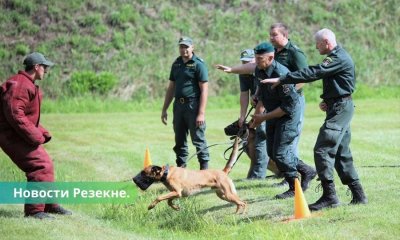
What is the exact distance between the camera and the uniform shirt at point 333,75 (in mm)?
9320

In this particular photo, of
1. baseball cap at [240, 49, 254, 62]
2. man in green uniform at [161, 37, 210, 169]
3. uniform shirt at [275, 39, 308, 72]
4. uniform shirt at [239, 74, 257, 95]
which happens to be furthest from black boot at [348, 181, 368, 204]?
man in green uniform at [161, 37, 210, 169]

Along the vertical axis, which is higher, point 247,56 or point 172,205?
point 247,56

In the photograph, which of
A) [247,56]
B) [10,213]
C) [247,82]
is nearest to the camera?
[10,213]

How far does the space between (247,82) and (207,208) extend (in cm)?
230

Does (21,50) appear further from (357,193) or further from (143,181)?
(357,193)

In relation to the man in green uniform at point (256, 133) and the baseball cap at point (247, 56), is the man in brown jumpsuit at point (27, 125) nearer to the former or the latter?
the baseball cap at point (247, 56)

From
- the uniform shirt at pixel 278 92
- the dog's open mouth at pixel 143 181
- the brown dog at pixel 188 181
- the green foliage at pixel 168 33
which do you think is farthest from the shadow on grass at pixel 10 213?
the green foliage at pixel 168 33

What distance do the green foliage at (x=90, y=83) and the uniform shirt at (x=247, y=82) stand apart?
1605cm

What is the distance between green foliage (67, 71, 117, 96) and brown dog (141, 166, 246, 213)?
18.0 metres

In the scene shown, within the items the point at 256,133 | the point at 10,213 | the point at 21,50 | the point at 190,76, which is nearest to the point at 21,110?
the point at 10,213

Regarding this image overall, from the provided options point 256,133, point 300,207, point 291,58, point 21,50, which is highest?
point 21,50

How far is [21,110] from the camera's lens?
993 cm

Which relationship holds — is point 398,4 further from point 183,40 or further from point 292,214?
point 292,214

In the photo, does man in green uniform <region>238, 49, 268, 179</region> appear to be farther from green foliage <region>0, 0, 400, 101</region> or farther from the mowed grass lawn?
green foliage <region>0, 0, 400, 101</region>
